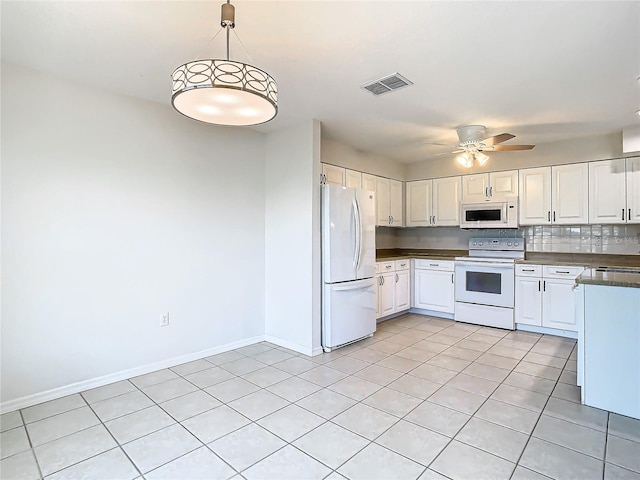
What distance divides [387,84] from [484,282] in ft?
10.4

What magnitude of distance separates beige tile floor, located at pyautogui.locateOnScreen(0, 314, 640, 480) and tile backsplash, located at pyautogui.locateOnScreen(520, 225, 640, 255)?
6.27 feet

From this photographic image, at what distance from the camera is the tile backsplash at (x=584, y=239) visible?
4.36m

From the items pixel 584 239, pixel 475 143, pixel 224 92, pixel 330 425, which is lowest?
pixel 330 425

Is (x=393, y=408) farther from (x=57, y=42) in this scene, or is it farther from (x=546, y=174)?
(x=546, y=174)

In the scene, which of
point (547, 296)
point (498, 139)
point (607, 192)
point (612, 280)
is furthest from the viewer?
point (547, 296)

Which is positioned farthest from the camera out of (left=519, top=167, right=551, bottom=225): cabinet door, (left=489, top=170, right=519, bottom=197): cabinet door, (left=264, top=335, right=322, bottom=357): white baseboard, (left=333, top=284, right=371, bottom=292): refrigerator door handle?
(left=489, top=170, right=519, bottom=197): cabinet door

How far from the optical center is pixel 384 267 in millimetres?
4844

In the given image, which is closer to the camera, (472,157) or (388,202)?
(472,157)

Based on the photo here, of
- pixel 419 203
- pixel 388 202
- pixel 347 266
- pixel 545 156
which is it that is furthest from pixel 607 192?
pixel 347 266

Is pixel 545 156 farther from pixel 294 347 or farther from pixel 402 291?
pixel 294 347

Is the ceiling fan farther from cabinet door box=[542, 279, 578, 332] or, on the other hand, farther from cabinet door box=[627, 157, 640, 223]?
cabinet door box=[542, 279, 578, 332]

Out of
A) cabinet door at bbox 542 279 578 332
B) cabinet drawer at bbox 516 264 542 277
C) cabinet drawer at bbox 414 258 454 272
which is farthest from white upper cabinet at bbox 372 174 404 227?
cabinet door at bbox 542 279 578 332

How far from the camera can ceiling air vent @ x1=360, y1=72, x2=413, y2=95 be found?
2741 mm

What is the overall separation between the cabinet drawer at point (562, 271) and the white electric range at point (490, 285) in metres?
0.38
